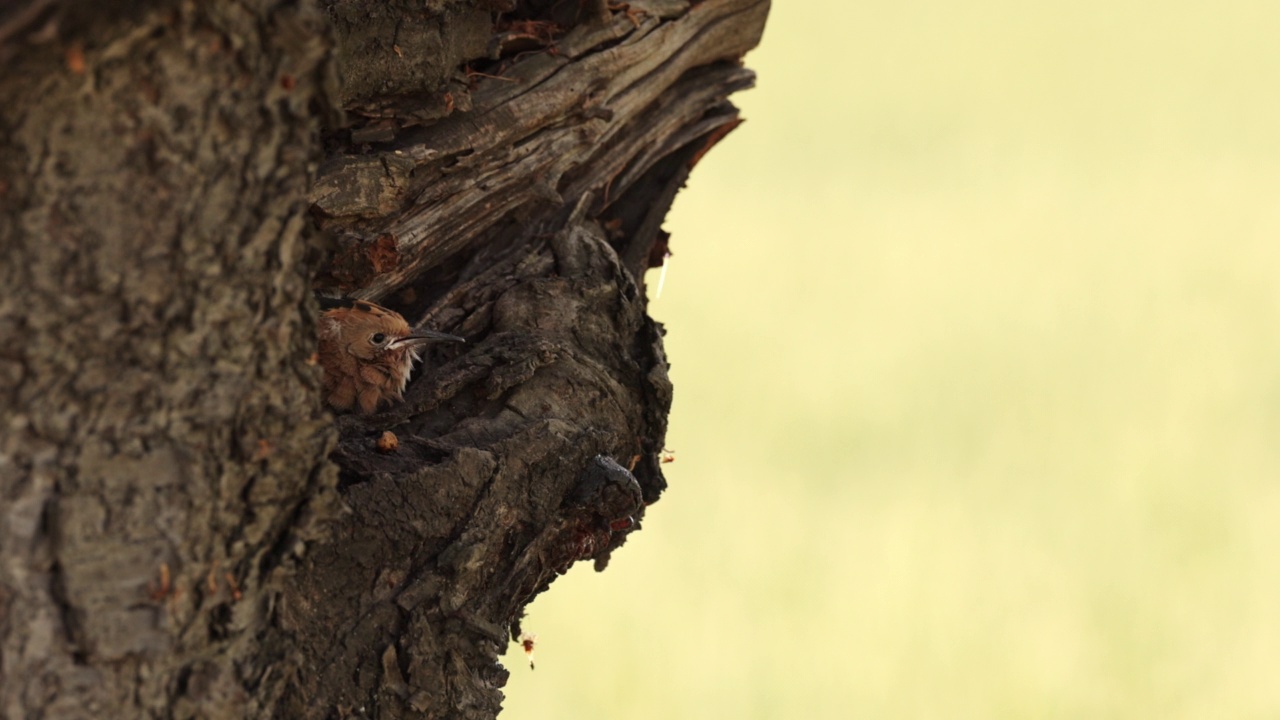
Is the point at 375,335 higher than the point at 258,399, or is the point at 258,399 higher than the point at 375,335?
the point at 375,335

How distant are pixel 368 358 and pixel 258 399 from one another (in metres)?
2.20

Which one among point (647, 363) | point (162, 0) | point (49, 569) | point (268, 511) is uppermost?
point (647, 363)

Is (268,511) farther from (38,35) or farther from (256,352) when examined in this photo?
(38,35)

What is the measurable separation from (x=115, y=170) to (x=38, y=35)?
276 millimetres

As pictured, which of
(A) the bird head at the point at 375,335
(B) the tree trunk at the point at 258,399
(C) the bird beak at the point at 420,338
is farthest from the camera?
(A) the bird head at the point at 375,335

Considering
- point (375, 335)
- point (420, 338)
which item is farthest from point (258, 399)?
point (375, 335)

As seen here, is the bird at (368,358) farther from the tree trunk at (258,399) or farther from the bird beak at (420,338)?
the tree trunk at (258,399)

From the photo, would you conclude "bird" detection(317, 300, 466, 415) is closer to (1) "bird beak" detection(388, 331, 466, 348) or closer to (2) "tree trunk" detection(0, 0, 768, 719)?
(1) "bird beak" detection(388, 331, 466, 348)

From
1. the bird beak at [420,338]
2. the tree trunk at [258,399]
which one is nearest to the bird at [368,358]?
the bird beak at [420,338]

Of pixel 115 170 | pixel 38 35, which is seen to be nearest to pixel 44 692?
pixel 115 170

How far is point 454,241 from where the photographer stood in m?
4.52

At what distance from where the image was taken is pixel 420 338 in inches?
178

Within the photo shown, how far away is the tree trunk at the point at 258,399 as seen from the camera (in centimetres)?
228

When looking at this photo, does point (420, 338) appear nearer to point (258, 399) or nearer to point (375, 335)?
point (375, 335)
